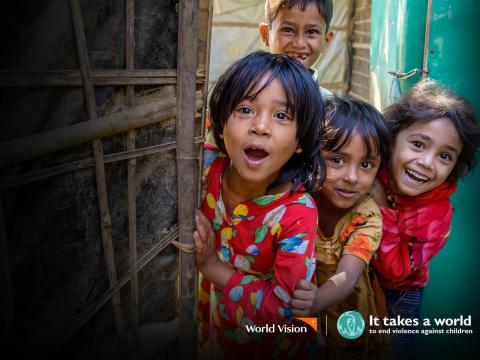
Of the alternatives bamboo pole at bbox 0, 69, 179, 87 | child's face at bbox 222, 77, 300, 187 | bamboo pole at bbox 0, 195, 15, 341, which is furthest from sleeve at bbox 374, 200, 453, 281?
bamboo pole at bbox 0, 195, 15, 341

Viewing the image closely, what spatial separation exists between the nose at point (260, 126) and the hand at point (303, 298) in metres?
0.45

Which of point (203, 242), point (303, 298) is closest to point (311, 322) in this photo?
point (303, 298)

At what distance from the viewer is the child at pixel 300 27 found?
2.18 metres

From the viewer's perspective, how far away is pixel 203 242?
1429mm

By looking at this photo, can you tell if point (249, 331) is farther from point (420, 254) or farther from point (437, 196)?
point (437, 196)

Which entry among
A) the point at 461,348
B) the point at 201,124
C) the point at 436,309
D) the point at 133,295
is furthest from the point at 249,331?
the point at 461,348

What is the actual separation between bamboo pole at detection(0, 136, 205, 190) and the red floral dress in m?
0.27

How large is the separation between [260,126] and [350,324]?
35.6 inches

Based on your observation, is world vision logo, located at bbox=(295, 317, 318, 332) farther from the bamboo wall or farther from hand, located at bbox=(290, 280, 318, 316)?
the bamboo wall

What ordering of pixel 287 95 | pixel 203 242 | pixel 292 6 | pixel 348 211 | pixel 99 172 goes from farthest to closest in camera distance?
pixel 292 6 < pixel 348 211 < pixel 203 242 < pixel 287 95 < pixel 99 172

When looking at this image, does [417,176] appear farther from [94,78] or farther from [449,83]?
[94,78]

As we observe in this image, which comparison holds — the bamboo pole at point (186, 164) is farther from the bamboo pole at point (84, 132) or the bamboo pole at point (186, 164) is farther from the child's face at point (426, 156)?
the child's face at point (426, 156)

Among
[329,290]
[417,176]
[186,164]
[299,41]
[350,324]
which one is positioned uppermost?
[299,41]

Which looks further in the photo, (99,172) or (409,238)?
(409,238)
